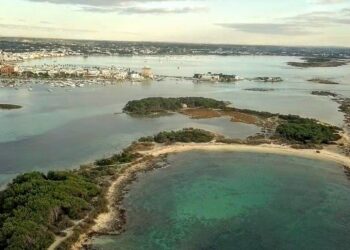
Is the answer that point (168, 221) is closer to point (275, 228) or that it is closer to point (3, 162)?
point (275, 228)

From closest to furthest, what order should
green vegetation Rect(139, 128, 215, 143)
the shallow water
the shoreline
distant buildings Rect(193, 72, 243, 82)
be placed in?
the shoreline < the shallow water < green vegetation Rect(139, 128, 215, 143) < distant buildings Rect(193, 72, 243, 82)

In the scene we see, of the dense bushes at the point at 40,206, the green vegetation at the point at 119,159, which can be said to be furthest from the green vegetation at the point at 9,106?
the dense bushes at the point at 40,206

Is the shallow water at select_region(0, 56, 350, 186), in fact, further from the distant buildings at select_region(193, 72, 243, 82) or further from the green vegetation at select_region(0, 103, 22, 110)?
the distant buildings at select_region(193, 72, 243, 82)

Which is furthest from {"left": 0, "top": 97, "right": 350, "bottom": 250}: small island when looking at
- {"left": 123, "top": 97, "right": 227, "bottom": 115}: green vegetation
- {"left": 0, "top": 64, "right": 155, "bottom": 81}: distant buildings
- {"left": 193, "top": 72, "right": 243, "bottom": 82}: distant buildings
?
{"left": 193, "top": 72, "right": 243, "bottom": 82}: distant buildings

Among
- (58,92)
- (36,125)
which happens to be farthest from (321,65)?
(36,125)

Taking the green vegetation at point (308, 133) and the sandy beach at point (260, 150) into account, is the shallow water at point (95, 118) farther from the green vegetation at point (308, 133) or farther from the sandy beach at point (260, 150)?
the sandy beach at point (260, 150)

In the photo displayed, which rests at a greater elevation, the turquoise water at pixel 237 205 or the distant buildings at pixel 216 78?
the distant buildings at pixel 216 78
